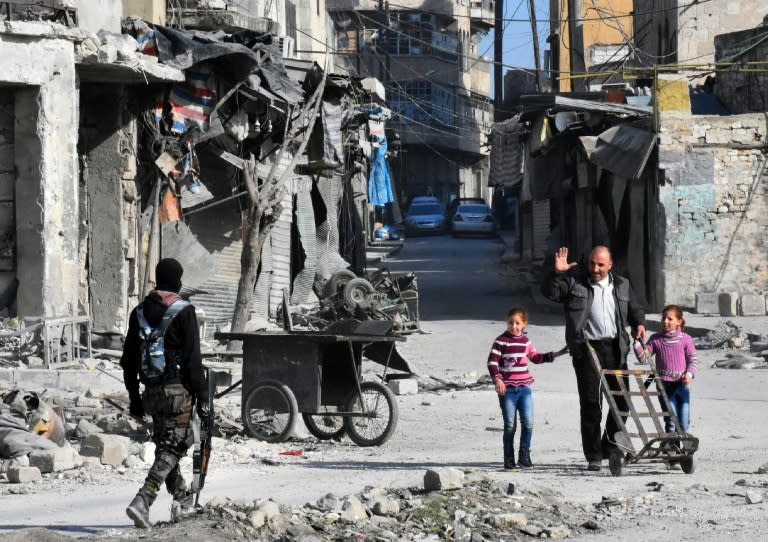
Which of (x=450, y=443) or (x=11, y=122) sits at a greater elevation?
(x=11, y=122)

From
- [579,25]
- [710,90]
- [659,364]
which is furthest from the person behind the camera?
[579,25]

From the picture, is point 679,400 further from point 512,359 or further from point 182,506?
point 182,506

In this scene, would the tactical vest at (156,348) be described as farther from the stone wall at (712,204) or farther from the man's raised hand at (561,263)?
the stone wall at (712,204)

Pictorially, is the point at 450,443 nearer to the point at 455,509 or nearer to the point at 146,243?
the point at 455,509

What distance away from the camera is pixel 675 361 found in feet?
33.7

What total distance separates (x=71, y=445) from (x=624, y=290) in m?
4.56

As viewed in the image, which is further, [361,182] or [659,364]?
[361,182]

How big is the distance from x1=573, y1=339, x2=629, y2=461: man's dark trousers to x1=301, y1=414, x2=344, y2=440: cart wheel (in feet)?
9.23

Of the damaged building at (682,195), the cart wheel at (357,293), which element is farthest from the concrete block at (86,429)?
the damaged building at (682,195)

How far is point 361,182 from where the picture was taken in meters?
43.4

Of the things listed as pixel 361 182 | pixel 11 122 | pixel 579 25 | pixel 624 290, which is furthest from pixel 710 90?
pixel 624 290

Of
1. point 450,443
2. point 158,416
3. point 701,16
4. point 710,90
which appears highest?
point 701,16

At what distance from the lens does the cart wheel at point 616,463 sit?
9.31m

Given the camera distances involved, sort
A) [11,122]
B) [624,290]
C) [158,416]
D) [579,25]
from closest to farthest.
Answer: [158,416]
[624,290]
[11,122]
[579,25]
